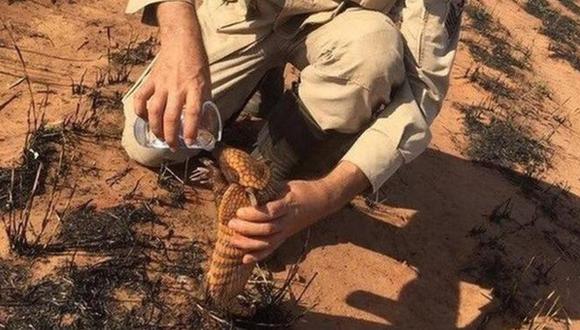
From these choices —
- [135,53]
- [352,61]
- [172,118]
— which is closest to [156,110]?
[172,118]

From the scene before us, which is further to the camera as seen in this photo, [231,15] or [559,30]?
[559,30]

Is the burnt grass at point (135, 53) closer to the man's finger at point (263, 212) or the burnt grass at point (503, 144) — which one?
the burnt grass at point (503, 144)

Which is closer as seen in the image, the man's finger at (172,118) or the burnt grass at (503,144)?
the man's finger at (172,118)

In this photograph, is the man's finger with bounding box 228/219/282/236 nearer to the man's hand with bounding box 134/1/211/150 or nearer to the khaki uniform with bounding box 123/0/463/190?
the man's hand with bounding box 134/1/211/150

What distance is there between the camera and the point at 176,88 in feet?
6.40

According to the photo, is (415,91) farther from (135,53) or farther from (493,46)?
(493,46)

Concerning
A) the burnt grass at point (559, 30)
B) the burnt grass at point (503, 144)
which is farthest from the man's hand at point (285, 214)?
the burnt grass at point (559, 30)

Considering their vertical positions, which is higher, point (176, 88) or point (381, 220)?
point (176, 88)

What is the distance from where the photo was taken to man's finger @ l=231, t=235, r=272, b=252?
1988 mm

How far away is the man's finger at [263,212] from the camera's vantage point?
1.95 metres

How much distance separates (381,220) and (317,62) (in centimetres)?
88

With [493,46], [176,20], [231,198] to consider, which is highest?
[176,20]

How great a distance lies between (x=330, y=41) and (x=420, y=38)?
347mm

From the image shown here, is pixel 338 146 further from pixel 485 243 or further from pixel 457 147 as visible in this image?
pixel 457 147
